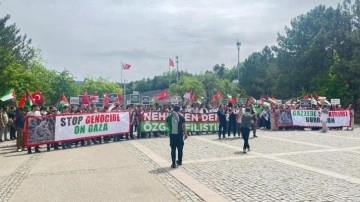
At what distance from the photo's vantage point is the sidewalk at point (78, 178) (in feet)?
27.9

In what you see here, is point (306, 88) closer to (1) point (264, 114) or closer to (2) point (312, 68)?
(2) point (312, 68)

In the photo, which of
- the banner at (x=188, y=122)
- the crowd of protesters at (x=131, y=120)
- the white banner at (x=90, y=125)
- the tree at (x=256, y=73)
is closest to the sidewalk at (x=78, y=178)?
the white banner at (x=90, y=125)

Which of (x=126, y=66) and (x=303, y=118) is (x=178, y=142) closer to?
(x=303, y=118)

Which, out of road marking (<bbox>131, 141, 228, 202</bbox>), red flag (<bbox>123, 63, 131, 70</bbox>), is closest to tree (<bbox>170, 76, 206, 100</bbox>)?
red flag (<bbox>123, 63, 131, 70</bbox>)

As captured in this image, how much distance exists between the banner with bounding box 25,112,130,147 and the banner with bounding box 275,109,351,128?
1102cm

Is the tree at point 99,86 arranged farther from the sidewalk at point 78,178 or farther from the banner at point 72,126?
the sidewalk at point 78,178

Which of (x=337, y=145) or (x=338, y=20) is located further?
(x=338, y=20)

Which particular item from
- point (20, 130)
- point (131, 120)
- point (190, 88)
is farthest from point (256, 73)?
point (20, 130)

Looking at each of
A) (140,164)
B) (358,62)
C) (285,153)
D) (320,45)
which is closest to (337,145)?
(285,153)

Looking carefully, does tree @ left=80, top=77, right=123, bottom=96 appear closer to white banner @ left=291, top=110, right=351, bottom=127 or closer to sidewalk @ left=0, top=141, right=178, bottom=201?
white banner @ left=291, top=110, right=351, bottom=127

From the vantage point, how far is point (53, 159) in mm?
14320

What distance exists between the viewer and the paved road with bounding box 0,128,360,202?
27.4 ft

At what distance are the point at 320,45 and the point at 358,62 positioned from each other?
11.0m

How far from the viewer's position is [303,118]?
27.3 meters
